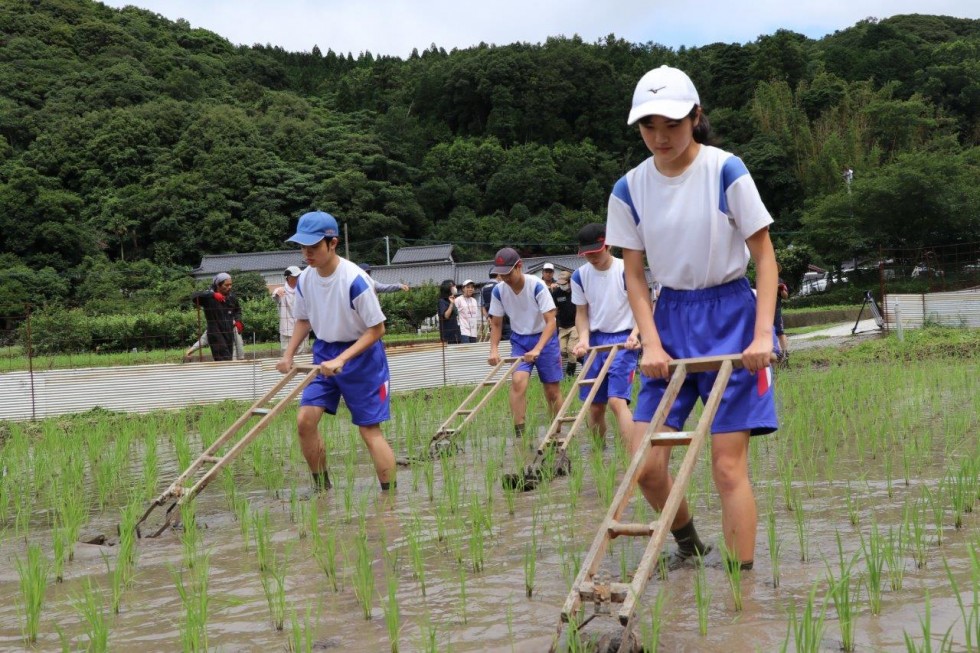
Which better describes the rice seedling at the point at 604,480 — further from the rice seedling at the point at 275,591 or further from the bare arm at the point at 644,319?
the rice seedling at the point at 275,591

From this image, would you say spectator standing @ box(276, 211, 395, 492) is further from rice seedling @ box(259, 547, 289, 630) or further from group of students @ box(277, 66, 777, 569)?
group of students @ box(277, 66, 777, 569)

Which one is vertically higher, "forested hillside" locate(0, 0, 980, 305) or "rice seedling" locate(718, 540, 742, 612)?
"forested hillside" locate(0, 0, 980, 305)

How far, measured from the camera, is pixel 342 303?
4.80m

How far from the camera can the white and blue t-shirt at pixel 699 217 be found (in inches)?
111

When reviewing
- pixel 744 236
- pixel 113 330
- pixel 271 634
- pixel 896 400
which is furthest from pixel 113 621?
pixel 113 330

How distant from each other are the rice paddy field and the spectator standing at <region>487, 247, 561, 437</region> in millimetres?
461

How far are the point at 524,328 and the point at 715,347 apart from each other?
13.3 feet

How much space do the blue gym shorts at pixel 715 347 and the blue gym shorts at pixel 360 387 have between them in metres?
2.12

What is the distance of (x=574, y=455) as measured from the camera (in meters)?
5.50

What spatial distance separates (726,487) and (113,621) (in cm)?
195

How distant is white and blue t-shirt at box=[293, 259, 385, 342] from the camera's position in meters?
4.76

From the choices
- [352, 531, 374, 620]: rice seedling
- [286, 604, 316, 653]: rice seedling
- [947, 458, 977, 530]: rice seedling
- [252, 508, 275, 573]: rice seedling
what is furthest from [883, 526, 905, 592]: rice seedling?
[252, 508, 275, 573]: rice seedling

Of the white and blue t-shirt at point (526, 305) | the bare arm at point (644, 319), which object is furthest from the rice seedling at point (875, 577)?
the white and blue t-shirt at point (526, 305)

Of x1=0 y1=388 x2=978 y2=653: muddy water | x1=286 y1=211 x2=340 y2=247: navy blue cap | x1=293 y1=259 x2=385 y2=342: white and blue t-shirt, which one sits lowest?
x1=0 y1=388 x2=978 y2=653: muddy water
